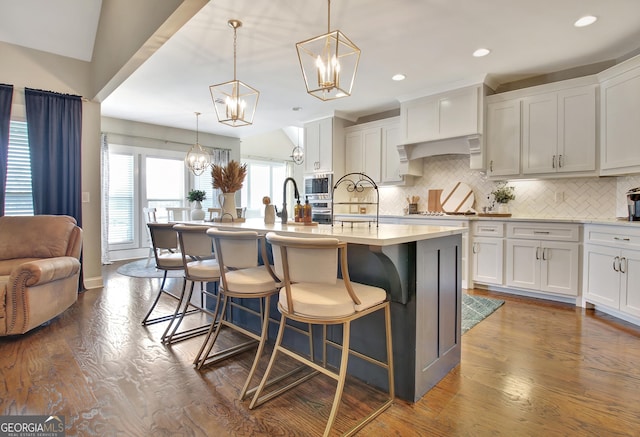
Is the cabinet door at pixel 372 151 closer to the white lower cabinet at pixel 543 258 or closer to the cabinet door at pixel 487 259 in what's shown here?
the cabinet door at pixel 487 259

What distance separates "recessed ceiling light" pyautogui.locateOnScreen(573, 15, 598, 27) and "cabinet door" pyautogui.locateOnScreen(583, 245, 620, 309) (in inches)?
82.0

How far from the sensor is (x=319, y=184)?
5.92 metres

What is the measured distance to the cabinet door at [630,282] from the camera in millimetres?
2889

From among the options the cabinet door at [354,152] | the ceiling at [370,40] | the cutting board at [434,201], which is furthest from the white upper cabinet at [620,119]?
the cabinet door at [354,152]

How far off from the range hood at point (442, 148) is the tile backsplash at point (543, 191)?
1.16 feet

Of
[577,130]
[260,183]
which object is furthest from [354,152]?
[260,183]

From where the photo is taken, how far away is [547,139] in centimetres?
386

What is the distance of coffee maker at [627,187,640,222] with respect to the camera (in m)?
3.08

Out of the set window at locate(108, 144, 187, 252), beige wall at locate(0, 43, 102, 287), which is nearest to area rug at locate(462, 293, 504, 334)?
beige wall at locate(0, 43, 102, 287)

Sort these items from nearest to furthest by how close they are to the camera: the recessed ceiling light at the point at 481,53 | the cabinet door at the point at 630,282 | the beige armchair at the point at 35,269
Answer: the beige armchair at the point at 35,269 → the cabinet door at the point at 630,282 → the recessed ceiling light at the point at 481,53

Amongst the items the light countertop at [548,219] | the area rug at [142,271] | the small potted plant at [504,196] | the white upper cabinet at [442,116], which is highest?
the white upper cabinet at [442,116]

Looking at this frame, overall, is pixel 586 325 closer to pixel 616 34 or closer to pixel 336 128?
pixel 616 34

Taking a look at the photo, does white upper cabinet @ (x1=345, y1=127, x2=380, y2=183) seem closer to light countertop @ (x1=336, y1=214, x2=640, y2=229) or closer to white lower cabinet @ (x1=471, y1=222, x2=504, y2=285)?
light countertop @ (x1=336, y1=214, x2=640, y2=229)

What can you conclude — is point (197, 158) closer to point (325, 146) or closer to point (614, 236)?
point (325, 146)
